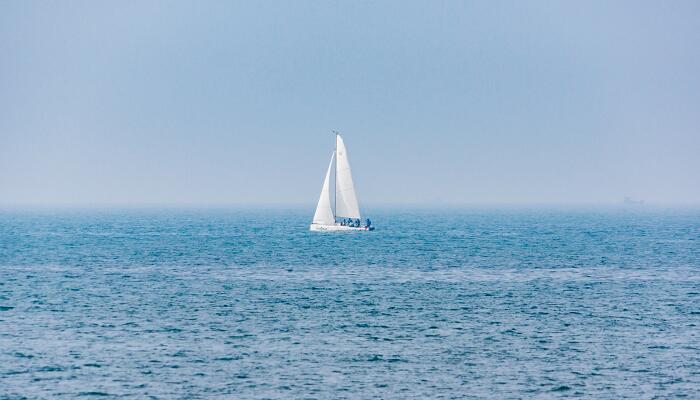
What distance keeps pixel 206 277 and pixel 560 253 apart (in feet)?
169

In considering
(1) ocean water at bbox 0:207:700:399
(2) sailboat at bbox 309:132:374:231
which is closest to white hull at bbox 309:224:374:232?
(2) sailboat at bbox 309:132:374:231

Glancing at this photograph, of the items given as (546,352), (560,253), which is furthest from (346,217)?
(546,352)

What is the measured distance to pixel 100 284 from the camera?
78625 millimetres

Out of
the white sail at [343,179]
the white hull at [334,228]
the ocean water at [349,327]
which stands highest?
the white sail at [343,179]

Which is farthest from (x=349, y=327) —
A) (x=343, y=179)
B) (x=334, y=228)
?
(x=334, y=228)

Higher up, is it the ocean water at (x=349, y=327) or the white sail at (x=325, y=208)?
the white sail at (x=325, y=208)

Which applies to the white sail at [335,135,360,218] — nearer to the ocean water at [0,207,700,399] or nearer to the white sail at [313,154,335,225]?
the white sail at [313,154,335,225]

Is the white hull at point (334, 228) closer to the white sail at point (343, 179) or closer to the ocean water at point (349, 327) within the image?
the white sail at point (343, 179)

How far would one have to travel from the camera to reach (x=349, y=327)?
55844 millimetres

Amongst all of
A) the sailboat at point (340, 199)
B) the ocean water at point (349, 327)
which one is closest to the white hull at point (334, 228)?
the sailboat at point (340, 199)

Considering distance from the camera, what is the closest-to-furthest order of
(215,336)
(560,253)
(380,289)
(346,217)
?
1. (215,336)
2. (380,289)
3. (560,253)
4. (346,217)

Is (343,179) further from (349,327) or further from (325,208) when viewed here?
(349,327)

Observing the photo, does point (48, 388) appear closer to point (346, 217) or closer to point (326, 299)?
point (326, 299)

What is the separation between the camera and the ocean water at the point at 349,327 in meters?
41.8
